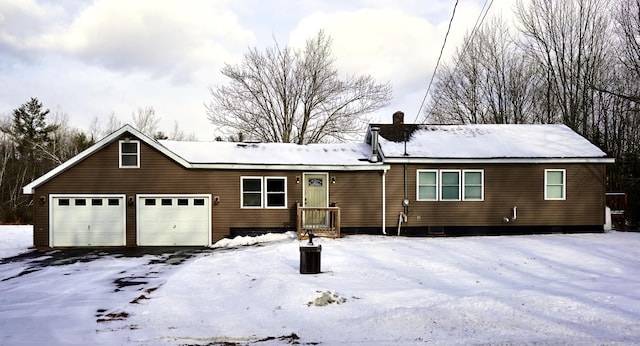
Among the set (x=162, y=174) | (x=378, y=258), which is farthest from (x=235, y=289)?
(x=162, y=174)

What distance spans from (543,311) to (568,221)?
11.8 m

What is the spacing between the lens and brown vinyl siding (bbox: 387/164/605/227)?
1605 cm

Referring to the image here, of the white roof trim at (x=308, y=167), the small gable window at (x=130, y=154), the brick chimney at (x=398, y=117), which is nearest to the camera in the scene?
the small gable window at (x=130, y=154)

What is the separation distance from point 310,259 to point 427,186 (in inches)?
334

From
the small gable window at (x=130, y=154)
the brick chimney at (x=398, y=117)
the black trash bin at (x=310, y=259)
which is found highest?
the brick chimney at (x=398, y=117)

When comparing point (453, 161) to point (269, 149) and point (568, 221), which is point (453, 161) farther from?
point (269, 149)

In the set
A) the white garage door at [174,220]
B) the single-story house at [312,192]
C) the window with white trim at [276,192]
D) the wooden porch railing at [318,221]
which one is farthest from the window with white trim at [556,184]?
the white garage door at [174,220]

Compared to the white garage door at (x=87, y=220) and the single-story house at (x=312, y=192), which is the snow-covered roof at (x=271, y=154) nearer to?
the single-story house at (x=312, y=192)

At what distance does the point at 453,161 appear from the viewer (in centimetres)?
1588

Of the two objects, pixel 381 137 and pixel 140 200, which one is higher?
pixel 381 137

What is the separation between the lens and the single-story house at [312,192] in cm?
1512

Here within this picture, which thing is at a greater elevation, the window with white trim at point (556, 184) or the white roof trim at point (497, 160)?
the white roof trim at point (497, 160)

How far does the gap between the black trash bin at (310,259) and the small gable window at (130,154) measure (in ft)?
30.2

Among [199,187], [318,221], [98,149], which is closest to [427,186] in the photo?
[318,221]
